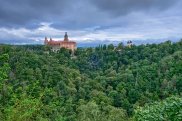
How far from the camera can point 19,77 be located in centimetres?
4838

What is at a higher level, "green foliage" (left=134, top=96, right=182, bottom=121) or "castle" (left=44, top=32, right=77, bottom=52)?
"green foliage" (left=134, top=96, right=182, bottom=121)

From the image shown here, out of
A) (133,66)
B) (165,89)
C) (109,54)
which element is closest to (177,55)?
(133,66)

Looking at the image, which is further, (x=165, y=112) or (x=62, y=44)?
(x=62, y=44)

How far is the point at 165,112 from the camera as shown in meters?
6.56

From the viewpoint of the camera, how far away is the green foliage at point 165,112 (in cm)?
640

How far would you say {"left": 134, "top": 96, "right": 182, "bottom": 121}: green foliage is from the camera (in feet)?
21.0

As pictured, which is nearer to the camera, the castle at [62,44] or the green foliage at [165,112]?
the green foliage at [165,112]

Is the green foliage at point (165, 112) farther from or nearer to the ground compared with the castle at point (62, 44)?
farther from the ground

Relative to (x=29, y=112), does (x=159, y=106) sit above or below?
above

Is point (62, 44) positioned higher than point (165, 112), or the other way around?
point (165, 112)

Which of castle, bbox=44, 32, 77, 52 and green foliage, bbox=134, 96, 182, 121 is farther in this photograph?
castle, bbox=44, 32, 77, 52

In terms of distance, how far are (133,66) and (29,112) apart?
58403 millimetres

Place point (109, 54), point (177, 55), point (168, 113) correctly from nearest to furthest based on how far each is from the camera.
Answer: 1. point (168, 113)
2. point (177, 55)
3. point (109, 54)

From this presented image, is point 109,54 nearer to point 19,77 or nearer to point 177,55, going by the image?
point 177,55
